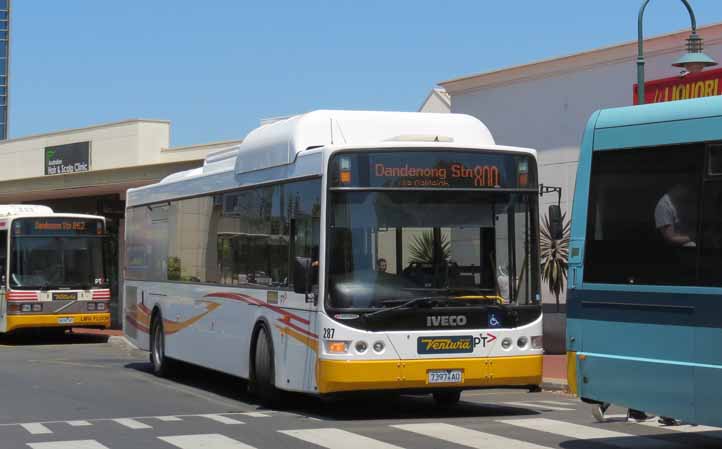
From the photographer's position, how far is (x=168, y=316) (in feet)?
65.2

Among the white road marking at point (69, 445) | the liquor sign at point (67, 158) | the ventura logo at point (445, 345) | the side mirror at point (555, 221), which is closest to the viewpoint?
the white road marking at point (69, 445)

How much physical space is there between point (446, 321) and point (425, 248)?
801 mm

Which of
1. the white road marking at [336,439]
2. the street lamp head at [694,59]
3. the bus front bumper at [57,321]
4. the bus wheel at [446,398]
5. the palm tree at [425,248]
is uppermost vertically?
the street lamp head at [694,59]

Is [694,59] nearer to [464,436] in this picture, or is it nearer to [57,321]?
[464,436]

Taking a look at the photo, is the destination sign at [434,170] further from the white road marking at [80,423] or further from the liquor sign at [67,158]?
the liquor sign at [67,158]

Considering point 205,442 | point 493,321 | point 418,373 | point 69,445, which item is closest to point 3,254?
point 418,373

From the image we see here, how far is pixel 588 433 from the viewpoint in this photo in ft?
40.1

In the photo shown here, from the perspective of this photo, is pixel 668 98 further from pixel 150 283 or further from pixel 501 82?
pixel 150 283

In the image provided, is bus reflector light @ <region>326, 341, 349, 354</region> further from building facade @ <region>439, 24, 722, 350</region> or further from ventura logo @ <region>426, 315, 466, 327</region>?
building facade @ <region>439, 24, 722, 350</region>

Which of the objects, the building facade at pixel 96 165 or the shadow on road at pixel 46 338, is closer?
the shadow on road at pixel 46 338

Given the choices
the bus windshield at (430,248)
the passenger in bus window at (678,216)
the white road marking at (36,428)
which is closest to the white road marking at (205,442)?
the white road marking at (36,428)

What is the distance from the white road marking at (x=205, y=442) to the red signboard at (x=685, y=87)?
14.7m

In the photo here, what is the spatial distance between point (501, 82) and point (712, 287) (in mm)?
20641

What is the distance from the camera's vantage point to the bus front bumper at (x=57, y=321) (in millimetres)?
28625
